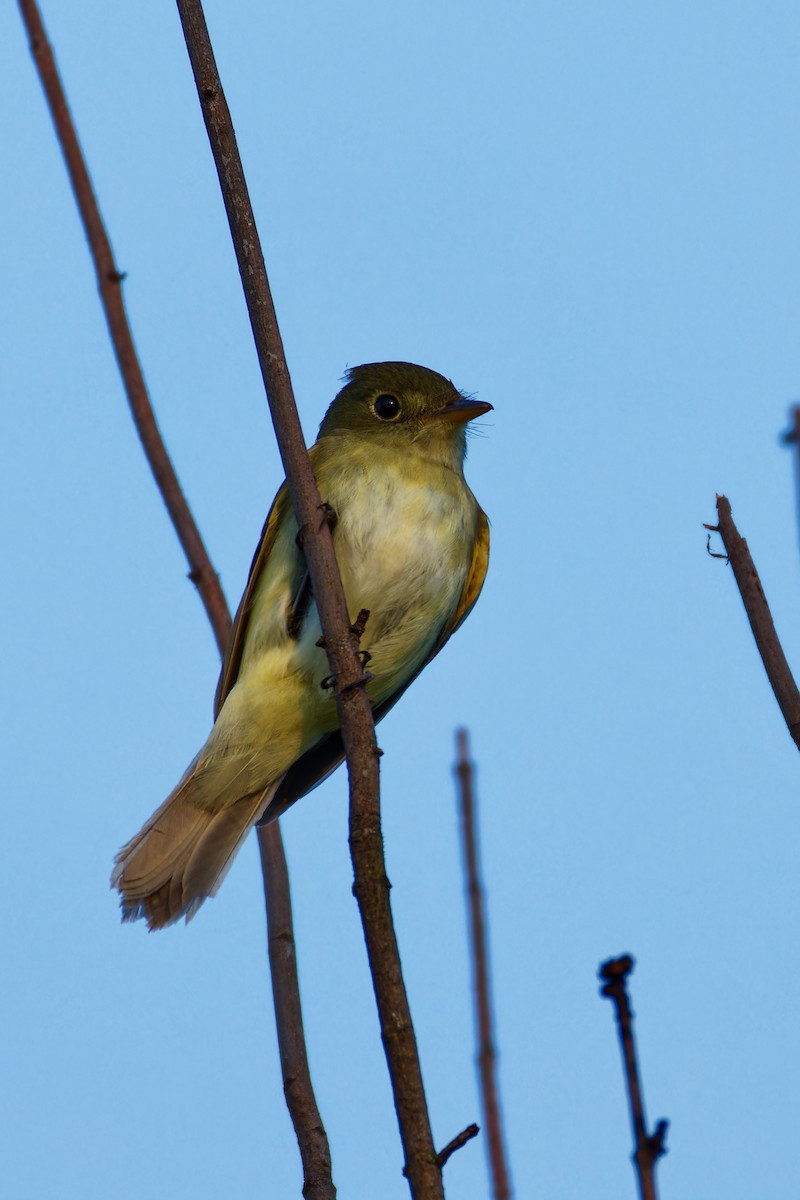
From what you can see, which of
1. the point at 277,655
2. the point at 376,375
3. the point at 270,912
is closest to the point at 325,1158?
the point at 270,912

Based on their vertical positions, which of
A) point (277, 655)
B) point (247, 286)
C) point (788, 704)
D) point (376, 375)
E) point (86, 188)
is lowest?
point (788, 704)

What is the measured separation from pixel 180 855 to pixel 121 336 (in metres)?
1.95

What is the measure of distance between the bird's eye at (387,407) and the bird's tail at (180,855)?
69.1 inches

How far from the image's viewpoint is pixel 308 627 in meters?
5.63

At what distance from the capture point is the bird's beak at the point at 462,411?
6121 millimetres

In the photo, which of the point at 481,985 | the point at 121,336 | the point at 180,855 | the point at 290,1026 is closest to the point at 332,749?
the point at 180,855

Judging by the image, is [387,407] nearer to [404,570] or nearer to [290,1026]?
[404,570]

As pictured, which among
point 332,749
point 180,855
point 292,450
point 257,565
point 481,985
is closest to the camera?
point 481,985

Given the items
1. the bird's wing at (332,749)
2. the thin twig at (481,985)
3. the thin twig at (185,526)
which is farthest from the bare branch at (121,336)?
the bird's wing at (332,749)

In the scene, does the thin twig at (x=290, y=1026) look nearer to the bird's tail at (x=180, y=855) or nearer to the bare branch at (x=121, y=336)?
the bare branch at (x=121, y=336)

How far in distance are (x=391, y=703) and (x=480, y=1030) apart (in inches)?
126

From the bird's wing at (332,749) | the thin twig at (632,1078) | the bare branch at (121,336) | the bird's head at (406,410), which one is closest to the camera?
the thin twig at (632,1078)

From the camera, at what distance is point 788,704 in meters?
2.52

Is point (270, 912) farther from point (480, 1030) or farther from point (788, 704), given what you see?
point (788, 704)
